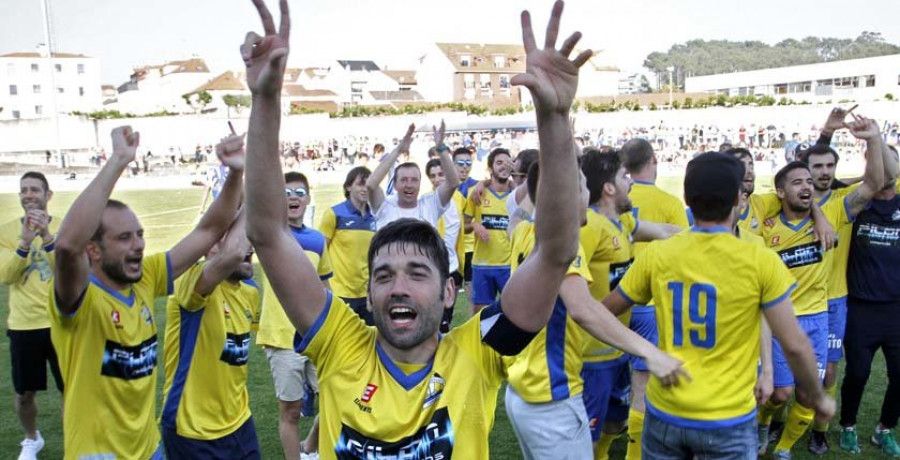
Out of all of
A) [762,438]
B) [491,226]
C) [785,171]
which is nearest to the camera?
[785,171]

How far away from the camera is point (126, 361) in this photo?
3.86 metres

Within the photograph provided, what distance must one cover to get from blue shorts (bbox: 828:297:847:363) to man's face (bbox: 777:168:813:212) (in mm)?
1012

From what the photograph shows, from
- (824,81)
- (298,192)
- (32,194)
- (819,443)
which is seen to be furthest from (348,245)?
(824,81)

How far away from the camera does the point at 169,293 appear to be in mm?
4258

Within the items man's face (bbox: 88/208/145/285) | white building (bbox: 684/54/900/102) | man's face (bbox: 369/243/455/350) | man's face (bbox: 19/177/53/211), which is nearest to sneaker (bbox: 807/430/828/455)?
man's face (bbox: 369/243/455/350)

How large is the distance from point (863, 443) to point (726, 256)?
376cm

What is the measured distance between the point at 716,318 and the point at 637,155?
319 centimetres

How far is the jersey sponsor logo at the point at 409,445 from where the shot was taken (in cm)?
234

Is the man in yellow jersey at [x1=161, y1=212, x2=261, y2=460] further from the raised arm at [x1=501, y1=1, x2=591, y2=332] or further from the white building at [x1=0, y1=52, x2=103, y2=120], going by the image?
the white building at [x1=0, y1=52, x2=103, y2=120]

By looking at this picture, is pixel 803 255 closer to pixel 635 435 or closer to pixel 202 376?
pixel 635 435

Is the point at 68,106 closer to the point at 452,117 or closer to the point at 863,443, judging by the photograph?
the point at 452,117

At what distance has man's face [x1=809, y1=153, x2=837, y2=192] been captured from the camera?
6.41 meters

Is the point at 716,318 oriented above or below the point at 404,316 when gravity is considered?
below

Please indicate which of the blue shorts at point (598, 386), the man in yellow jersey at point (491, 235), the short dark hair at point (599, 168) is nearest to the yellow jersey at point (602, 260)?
the blue shorts at point (598, 386)
